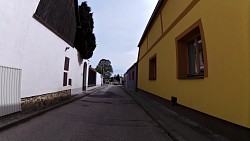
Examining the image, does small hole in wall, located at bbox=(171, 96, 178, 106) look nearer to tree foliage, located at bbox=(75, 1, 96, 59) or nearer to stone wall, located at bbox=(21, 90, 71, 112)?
stone wall, located at bbox=(21, 90, 71, 112)

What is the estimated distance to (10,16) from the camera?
7.17m

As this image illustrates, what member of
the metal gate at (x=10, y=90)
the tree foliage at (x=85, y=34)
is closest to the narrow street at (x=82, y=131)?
the metal gate at (x=10, y=90)

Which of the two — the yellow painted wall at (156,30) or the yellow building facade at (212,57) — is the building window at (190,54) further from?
the yellow painted wall at (156,30)

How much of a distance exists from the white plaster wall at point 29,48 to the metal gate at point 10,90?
26 cm

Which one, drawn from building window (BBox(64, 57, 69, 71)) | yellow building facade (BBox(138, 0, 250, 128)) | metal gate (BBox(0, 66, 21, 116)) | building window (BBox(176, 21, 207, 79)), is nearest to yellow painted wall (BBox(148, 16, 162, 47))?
yellow building facade (BBox(138, 0, 250, 128))

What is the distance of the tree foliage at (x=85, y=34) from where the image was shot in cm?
2020

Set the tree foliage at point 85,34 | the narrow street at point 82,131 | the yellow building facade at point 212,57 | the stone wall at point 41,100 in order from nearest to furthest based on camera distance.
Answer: the yellow building facade at point 212,57 → the narrow street at point 82,131 → the stone wall at point 41,100 → the tree foliage at point 85,34

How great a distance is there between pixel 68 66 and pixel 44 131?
1037cm

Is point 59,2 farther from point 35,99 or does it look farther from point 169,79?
point 169,79

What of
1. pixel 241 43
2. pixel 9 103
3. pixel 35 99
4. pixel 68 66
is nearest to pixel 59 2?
pixel 68 66

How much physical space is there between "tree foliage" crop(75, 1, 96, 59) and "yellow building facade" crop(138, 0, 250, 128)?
38.6 feet

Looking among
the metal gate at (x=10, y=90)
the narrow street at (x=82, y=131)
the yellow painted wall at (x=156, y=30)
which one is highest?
the yellow painted wall at (x=156, y=30)

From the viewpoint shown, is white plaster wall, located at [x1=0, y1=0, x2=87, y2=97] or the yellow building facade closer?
the yellow building facade

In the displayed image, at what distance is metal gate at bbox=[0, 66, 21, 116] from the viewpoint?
22.6 ft
